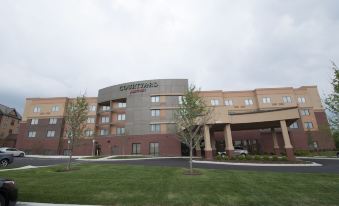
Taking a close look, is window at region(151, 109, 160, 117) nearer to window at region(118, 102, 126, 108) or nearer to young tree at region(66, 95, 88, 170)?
window at region(118, 102, 126, 108)

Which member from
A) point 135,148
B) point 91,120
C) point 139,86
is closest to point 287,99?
point 139,86

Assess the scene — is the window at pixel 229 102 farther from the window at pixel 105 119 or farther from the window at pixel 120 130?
the window at pixel 105 119

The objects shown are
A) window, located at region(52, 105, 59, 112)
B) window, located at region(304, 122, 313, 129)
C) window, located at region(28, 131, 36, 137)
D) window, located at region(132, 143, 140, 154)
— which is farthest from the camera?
window, located at region(52, 105, 59, 112)

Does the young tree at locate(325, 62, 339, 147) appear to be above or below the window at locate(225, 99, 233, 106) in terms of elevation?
below

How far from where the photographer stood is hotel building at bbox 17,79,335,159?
141ft

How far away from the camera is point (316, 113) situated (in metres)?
46.6

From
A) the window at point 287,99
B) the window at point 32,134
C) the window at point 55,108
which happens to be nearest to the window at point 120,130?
the window at point 55,108

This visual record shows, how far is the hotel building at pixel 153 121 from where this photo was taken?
42.9 m

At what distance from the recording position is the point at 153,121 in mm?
44281

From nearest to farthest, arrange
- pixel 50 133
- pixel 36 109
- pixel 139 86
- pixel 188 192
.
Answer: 1. pixel 188 192
2. pixel 139 86
3. pixel 50 133
4. pixel 36 109

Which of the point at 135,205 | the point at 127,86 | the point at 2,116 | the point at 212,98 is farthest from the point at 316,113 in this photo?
the point at 2,116

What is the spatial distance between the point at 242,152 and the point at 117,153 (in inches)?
1043

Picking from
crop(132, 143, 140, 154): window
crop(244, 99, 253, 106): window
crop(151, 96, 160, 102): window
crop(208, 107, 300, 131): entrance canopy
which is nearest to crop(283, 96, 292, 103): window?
crop(244, 99, 253, 106): window

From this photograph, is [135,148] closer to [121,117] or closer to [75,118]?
[121,117]
